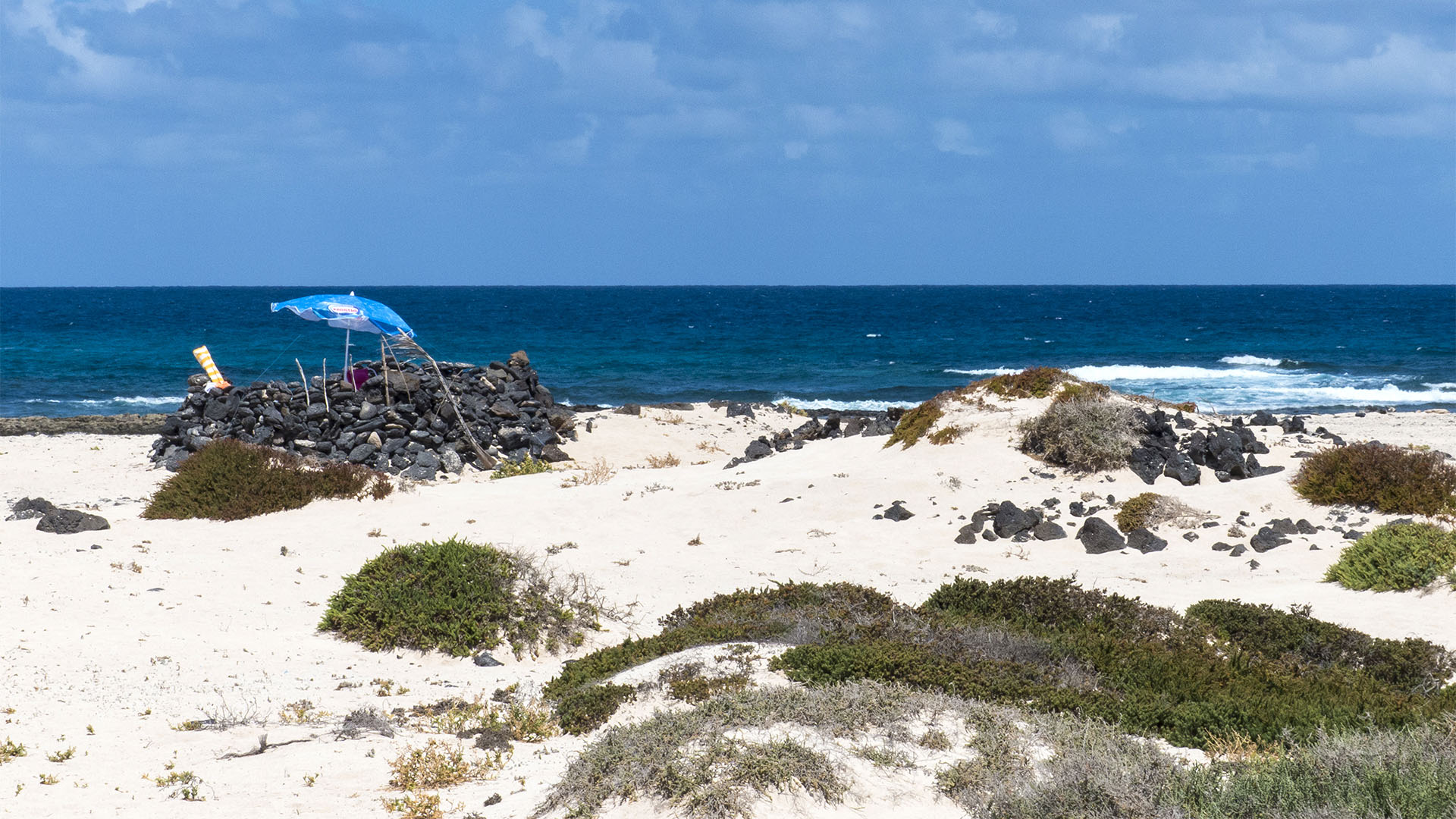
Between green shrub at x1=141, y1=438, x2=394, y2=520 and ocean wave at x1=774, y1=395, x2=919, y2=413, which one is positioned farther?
ocean wave at x1=774, y1=395, x2=919, y2=413

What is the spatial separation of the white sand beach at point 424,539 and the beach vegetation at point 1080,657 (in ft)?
2.64

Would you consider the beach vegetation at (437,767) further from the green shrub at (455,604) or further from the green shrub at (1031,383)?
the green shrub at (1031,383)

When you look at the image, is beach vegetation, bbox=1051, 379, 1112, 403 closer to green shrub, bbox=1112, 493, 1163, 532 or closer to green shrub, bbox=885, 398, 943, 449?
green shrub, bbox=885, 398, 943, 449

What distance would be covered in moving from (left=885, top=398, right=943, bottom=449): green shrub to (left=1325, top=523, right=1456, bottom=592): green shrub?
6083 mm

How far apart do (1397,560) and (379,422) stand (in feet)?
50.0

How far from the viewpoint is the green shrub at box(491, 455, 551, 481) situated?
1872cm

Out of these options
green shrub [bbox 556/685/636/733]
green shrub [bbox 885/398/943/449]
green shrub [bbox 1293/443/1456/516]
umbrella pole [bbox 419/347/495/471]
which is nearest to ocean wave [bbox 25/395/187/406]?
umbrella pole [bbox 419/347/495/471]

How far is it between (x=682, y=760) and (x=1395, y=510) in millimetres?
10559

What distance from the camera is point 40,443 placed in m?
23.2

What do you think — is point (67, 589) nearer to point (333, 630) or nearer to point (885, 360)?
point (333, 630)

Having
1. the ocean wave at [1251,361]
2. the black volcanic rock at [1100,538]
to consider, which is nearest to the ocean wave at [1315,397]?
the ocean wave at [1251,361]

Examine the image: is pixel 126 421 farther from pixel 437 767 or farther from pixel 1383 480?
pixel 1383 480

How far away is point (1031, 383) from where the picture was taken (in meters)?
16.8

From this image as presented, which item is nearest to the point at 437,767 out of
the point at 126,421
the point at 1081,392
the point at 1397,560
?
the point at 1397,560
